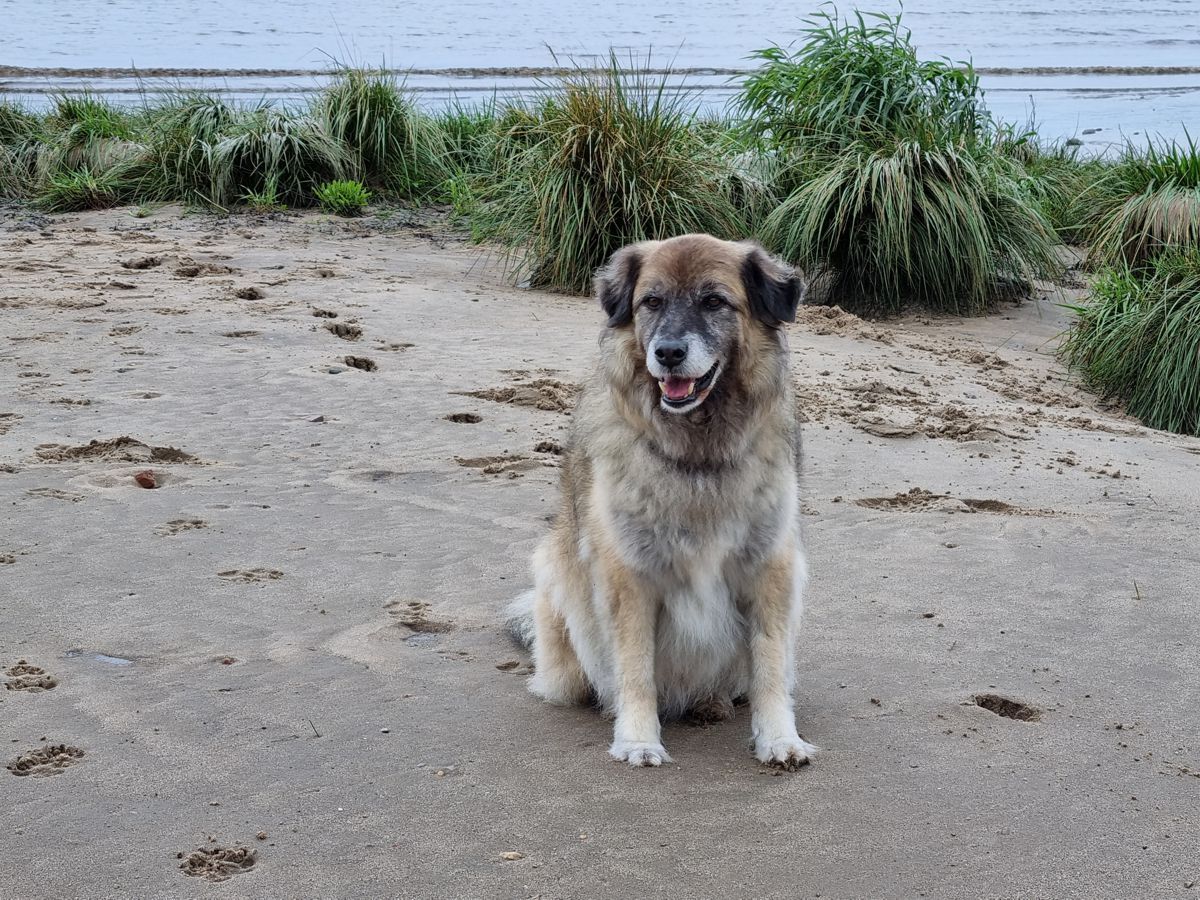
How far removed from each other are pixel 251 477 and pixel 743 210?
19.9ft

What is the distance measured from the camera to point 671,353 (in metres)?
3.69

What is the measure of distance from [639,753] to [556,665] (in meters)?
0.53

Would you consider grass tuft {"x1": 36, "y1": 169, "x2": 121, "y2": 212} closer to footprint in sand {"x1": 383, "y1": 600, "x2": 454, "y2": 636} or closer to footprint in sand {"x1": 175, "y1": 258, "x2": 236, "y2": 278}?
→ footprint in sand {"x1": 175, "y1": 258, "x2": 236, "y2": 278}

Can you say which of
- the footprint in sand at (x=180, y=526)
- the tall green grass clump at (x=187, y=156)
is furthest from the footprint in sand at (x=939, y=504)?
the tall green grass clump at (x=187, y=156)

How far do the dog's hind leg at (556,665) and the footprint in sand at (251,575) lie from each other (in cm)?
134

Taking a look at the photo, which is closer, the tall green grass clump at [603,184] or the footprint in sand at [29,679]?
the footprint in sand at [29,679]

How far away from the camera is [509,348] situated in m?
8.53

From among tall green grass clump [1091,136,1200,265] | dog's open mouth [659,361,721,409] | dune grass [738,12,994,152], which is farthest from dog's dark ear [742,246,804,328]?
dune grass [738,12,994,152]

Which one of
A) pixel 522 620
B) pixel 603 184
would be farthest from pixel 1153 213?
pixel 522 620

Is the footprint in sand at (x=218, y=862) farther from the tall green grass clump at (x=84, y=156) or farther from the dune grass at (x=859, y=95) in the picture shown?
the tall green grass clump at (x=84, y=156)

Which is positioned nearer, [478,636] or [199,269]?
[478,636]

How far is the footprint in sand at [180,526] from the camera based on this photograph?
543 centimetres

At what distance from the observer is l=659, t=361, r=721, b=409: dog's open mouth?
3.75 meters

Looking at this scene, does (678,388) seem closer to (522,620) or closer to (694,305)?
(694,305)
